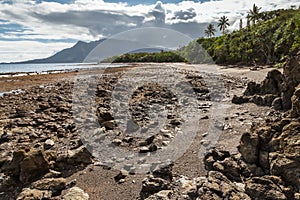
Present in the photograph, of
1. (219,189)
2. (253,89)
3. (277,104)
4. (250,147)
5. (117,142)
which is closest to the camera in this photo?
(219,189)

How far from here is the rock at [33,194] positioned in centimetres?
543

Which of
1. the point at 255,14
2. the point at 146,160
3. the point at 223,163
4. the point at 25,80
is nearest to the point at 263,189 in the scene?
the point at 223,163

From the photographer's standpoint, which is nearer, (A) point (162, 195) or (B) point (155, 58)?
(A) point (162, 195)

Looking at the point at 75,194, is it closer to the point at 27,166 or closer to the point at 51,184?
the point at 51,184

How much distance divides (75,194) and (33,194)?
963 millimetres

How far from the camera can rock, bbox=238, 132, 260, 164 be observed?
20.1ft

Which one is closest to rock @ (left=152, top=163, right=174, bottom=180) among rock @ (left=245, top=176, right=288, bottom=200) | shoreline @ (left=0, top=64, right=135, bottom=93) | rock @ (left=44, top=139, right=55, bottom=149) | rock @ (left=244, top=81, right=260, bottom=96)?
rock @ (left=245, top=176, right=288, bottom=200)

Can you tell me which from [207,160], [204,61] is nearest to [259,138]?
[207,160]

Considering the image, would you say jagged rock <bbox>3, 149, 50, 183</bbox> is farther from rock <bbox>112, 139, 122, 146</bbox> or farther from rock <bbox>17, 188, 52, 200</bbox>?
rock <bbox>112, 139, 122, 146</bbox>

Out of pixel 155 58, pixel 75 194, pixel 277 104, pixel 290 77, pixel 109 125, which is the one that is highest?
pixel 155 58

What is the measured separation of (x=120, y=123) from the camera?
1095 centimetres

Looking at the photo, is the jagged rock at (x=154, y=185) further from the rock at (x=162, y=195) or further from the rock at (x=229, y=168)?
Result: the rock at (x=229, y=168)

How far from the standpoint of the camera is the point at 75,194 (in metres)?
5.67

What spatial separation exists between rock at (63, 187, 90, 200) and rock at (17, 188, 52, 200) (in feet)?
1.51
